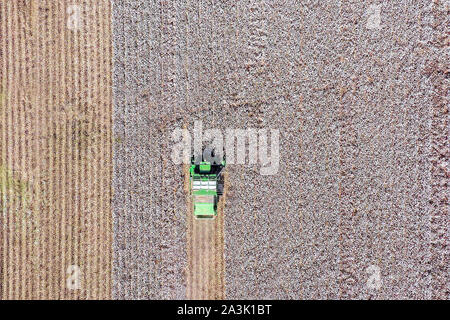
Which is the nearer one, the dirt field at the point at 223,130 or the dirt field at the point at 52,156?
the dirt field at the point at 223,130

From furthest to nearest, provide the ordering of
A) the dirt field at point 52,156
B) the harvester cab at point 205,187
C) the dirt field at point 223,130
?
the dirt field at point 52,156 → the dirt field at point 223,130 → the harvester cab at point 205,187

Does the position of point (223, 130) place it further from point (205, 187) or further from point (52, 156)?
point (52, 156)

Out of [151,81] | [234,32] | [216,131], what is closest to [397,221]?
[216,131]

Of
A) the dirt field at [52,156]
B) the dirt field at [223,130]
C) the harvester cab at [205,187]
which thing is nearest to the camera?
the harvester cab at [205,187]

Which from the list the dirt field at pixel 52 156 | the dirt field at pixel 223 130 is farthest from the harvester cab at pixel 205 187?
the dirt field at pixel 52 156

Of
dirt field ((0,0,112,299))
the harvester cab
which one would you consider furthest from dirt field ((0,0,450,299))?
the harvester cab

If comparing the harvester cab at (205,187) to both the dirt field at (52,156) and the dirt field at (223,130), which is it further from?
the dirt field at (52,156)

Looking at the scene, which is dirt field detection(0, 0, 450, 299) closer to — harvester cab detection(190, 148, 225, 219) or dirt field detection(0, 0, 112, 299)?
dirt field detection(0, 0, 112, 299)

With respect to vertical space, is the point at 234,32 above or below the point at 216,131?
above

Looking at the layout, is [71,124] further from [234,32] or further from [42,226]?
[234,32]
